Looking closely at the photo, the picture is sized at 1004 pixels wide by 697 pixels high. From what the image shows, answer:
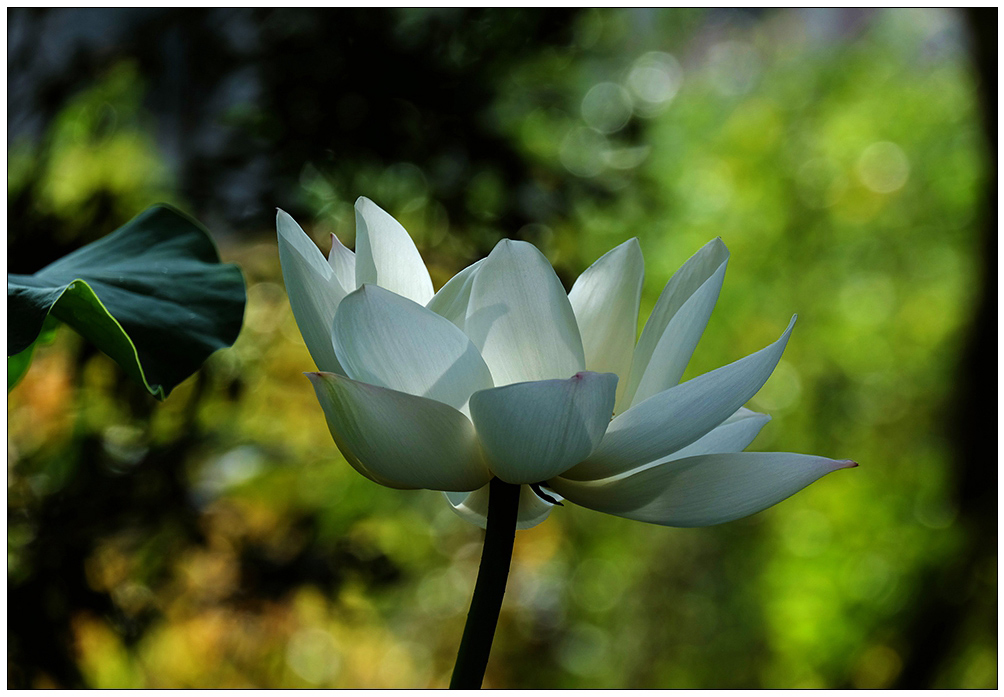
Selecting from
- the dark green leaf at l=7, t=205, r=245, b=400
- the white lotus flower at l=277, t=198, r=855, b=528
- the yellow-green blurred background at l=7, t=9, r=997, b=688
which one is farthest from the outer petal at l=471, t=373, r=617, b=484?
the yellow-green blurred background at l=7, t=9, r=997, b=688

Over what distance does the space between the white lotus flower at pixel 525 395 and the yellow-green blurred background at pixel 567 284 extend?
27.2 inches

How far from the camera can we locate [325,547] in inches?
36.1

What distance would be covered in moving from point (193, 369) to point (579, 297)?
5.7 inches

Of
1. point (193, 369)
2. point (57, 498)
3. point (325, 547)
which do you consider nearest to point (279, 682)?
point (325, 547)

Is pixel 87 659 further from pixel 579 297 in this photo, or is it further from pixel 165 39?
pixel 579 297

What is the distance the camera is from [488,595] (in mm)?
183

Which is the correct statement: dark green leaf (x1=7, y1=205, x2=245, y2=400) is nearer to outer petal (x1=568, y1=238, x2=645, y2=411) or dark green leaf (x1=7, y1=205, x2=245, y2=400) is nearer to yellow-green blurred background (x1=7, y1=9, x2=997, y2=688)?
outer petal (x1=568, y1=238, x2=645, y2=411)

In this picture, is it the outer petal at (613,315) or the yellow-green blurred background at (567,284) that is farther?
the yellow-green blurred background at (567,284)

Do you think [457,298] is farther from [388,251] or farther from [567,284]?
[567,284]

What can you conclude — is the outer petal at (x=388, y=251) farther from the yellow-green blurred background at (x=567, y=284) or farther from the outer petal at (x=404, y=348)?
the yellow-green blurred background at (x=567, y=284)

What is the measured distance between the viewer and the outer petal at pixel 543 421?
0.56ft

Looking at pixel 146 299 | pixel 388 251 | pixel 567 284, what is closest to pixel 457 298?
pixel 388 251

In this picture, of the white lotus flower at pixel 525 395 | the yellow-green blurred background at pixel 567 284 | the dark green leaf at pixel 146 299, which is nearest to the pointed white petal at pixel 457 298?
the white lotus flower at pixel 525 395

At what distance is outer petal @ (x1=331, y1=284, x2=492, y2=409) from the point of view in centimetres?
18
